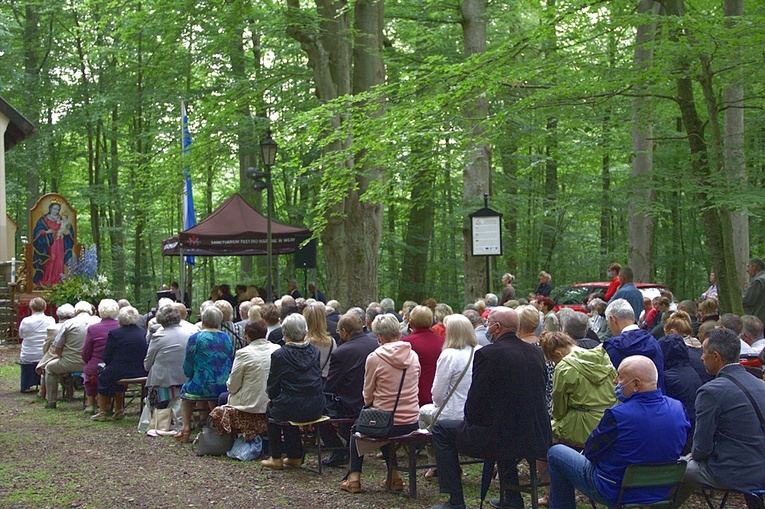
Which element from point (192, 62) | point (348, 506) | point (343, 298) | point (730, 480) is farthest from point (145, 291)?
point (730, 480)

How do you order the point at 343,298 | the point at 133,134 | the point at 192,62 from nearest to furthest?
the point at 343,298
the point at 192,62
the point at 133,134

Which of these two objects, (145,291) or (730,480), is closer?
(730,480)

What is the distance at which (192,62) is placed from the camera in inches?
871

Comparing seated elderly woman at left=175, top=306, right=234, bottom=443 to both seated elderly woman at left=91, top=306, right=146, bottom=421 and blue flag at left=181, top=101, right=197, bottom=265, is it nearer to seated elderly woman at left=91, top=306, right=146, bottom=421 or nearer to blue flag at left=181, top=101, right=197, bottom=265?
seated elderly woman at left=91, top=306, right=146, bottom=421

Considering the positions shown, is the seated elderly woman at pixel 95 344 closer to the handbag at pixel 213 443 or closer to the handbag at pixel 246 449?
the handbag at pixel 213 443

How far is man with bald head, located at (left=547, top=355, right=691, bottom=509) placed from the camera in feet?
15.2

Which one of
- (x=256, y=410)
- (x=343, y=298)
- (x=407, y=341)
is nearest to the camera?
(x=407, y=341)

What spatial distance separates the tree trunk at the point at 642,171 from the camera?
1170 centimetres

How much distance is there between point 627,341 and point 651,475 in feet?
5.71

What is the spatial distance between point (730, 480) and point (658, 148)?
64.9ft

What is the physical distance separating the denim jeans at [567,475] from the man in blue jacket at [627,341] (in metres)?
1.25

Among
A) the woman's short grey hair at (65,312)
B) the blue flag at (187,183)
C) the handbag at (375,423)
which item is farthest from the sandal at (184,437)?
the blue flag at (187,183)

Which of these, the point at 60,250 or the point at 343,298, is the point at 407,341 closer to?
the point at 343,298

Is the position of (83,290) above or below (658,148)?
below
